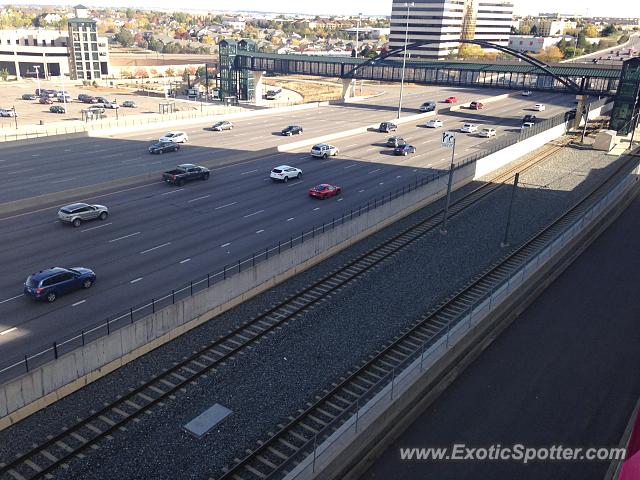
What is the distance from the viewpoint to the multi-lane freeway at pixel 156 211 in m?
25.0

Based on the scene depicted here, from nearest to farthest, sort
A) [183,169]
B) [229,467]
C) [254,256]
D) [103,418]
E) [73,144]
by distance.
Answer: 1. [229,467]
2. [103,418]
3. [254,256]
4. [183,169]
5. [73,144]

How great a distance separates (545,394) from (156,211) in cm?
2720

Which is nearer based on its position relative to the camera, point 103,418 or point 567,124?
point 103,418

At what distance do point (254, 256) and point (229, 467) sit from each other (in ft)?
48.0

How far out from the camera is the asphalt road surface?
16578mm

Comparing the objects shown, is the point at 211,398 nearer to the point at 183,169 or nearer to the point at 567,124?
the point at 183,169

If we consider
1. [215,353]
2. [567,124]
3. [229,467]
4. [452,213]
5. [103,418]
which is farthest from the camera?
[567,124]

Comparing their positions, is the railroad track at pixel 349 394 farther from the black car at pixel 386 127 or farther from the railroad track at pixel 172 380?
the black car at pixel 386 127

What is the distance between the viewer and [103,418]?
17.8m

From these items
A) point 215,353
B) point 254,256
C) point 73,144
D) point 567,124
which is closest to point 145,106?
point 73,144

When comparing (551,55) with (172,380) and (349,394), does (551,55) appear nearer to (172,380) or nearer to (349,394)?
(349,394)

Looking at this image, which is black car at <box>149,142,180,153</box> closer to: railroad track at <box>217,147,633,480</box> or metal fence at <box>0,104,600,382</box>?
metal fence at <box>0,104,600,382</box>

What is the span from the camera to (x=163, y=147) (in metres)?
55.6

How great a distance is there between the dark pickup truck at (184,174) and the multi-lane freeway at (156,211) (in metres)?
0.71
